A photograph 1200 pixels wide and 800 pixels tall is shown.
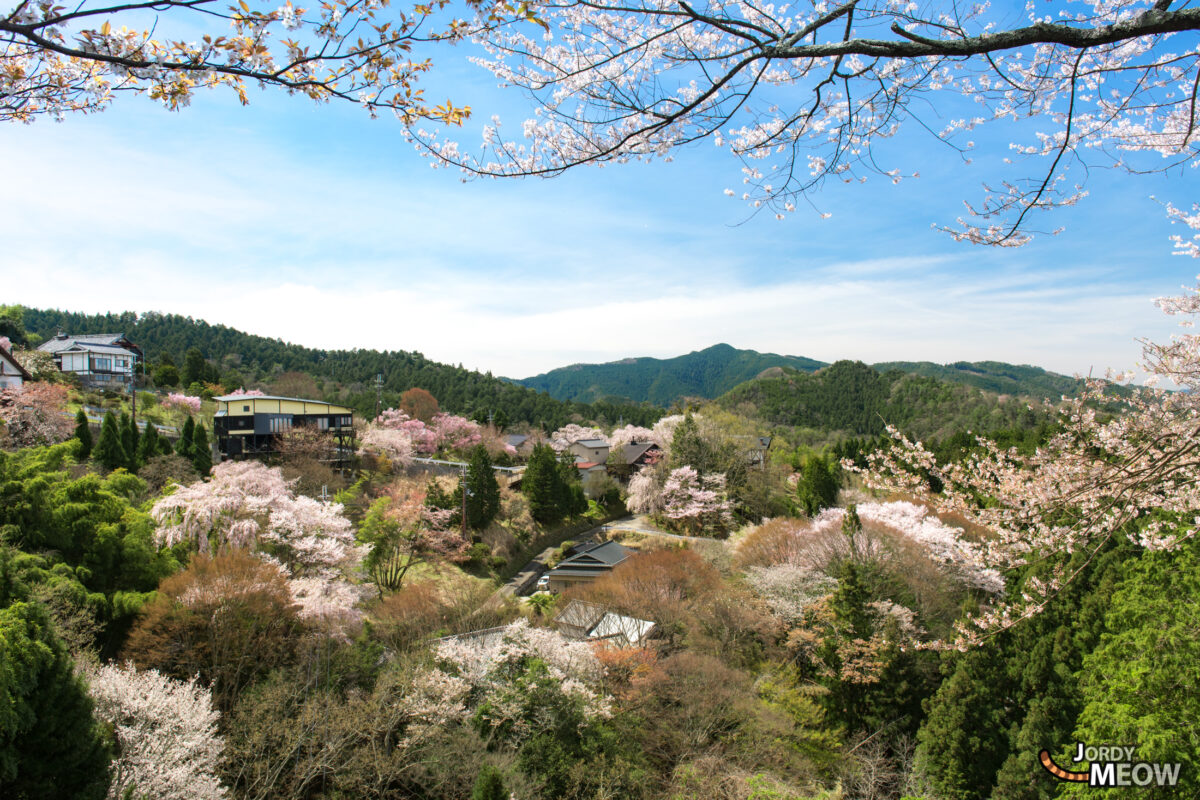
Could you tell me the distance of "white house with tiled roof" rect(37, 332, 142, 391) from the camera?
34625mm

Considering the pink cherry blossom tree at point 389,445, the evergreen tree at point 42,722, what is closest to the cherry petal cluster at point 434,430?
the pink cherry blossom tree at point 389,445

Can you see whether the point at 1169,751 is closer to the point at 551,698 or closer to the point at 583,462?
the point at 551,698

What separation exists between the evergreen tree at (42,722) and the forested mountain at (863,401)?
148 feet

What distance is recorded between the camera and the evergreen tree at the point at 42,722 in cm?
573

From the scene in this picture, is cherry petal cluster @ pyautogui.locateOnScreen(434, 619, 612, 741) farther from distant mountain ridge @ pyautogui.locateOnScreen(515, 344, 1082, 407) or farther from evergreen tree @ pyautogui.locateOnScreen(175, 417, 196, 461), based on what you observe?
distant mountain ridge @ pyautogui.locateOnScreen(515, 344, 1082, 407)

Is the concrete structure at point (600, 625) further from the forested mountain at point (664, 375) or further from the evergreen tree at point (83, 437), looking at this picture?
the forested mountain at point (664, 375)

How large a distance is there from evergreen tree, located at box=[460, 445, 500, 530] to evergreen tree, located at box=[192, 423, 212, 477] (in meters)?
9.25

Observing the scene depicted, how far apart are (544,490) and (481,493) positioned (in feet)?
12.9

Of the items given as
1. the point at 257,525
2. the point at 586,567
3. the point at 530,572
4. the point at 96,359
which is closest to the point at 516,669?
the point at 257,525

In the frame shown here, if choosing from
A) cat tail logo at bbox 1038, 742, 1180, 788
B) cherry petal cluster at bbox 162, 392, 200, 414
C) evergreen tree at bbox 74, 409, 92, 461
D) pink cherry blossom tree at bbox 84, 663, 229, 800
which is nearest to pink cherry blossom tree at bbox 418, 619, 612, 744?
pink cherry blossom tree at bbox 84, 663, 229, 800

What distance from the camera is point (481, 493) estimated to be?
76.3ft

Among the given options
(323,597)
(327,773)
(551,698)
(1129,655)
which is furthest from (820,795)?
(323,597)

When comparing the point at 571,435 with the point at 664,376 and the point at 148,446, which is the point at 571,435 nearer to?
the point at 148,446

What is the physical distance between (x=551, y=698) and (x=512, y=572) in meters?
12.6
